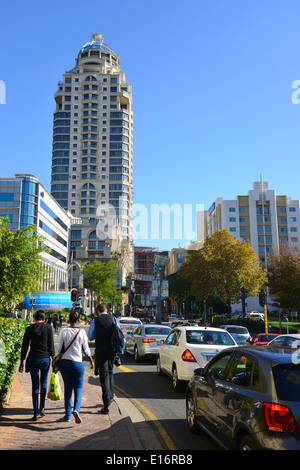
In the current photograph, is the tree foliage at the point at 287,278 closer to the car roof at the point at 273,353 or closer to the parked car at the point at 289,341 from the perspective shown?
the parked car at the point at 289,341

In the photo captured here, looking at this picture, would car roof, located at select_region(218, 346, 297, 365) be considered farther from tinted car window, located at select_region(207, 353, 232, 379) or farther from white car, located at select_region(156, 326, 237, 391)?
white car, located at select_region(156, 326, 237, 391)

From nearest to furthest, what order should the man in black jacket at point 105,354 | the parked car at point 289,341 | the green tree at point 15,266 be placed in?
the man in black jacket at point 105,354
the parked car at point 289,341
the green tree at point 15,266

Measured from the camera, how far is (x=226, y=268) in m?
44.7

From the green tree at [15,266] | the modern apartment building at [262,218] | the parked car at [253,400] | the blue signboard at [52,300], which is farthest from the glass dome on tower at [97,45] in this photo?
the parked car at [253,400]

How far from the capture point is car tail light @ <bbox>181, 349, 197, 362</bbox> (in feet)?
30.4

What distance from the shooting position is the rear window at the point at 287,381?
3805mm

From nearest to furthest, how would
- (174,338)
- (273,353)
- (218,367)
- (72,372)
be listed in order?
(273,353), (218,367), (72,372), (174,338)

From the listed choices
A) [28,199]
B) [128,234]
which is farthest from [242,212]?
[28,199]

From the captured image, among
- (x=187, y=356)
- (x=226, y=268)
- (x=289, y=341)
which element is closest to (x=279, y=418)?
(x=187, y=356)

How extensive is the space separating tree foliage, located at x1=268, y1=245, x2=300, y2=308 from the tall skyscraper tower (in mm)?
73506

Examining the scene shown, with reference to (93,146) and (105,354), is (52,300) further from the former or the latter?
(93,146)

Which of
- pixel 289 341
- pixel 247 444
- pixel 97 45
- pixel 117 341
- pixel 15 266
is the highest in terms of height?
pixel 97 45

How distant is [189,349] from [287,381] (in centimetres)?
561
